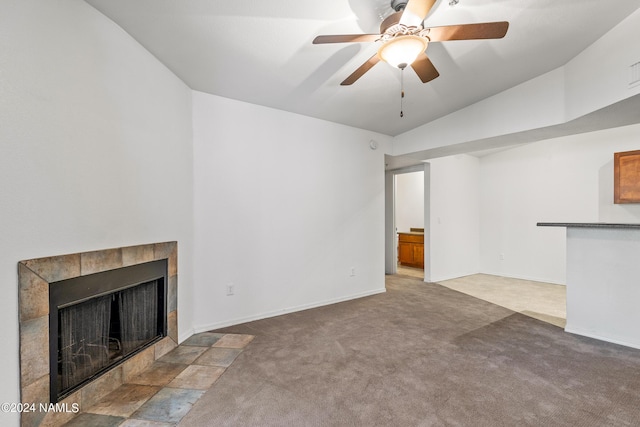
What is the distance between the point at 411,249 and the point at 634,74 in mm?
5046

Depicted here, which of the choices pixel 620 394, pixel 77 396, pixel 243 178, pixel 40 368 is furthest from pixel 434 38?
pixel 77 396

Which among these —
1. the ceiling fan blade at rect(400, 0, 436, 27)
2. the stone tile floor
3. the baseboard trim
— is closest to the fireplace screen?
the stone tile floor

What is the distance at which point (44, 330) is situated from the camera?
4.88 feet

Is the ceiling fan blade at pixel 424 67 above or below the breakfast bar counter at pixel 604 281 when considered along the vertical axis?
above

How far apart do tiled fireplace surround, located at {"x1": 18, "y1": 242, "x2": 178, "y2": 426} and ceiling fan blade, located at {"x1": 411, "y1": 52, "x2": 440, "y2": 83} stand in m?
2.44

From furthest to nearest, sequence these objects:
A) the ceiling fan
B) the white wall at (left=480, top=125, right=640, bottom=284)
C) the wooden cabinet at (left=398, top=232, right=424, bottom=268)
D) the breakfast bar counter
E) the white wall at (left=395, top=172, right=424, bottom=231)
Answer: the white wall at (left=395, top=172, right=424, bottom=231) < the wooden cabinet at (left=398, top=232, right=424, bottom=268) < the white wall at (left=480, top=125, right=640, bottom=284) < the breakfast bar counter < the ceiling fan

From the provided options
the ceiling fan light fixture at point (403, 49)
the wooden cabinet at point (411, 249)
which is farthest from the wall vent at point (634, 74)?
the wooden cabinet at point (411, 249)

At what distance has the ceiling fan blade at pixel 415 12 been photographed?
1.41m

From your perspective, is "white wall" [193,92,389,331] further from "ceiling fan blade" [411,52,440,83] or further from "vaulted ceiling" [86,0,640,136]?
"ceiling fan blade" [411,52,440,83]

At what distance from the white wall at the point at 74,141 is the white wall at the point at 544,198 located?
6.16 m

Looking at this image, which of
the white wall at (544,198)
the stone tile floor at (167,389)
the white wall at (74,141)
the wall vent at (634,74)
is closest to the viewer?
the white wall at (74,141)

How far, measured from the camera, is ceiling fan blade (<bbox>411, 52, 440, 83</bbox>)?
1868mm

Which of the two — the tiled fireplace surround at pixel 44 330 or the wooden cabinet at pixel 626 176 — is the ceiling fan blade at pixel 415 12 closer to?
the tiled fireplace surround at pixel 44 330

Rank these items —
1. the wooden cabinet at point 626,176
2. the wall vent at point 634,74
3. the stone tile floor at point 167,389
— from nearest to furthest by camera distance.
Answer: the stone tile floor at point 167,389 < the wall vent at point 634,74 < the wooden cabinet at point 626,176
